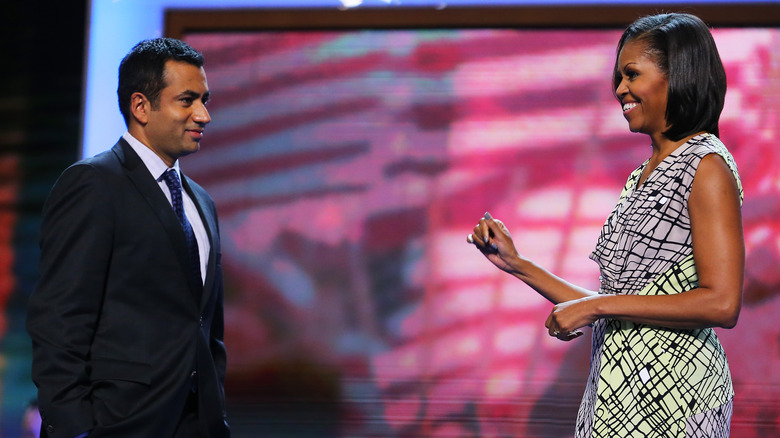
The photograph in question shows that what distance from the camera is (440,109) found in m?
3.33

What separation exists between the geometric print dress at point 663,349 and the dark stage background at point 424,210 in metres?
1.78

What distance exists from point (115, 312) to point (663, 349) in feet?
3.87

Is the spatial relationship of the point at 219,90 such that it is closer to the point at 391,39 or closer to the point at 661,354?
the point at 391,39

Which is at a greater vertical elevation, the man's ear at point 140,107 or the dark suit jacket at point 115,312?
the man's ear at point 140,107

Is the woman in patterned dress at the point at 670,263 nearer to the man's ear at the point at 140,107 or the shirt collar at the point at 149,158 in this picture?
the shirt collar at the point at 149,158

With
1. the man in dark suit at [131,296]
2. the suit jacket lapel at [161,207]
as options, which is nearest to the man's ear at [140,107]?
the man in dark suit at [131,296]

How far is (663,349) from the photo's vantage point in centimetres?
140

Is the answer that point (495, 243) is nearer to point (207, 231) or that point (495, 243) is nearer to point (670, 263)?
point (670, 263)

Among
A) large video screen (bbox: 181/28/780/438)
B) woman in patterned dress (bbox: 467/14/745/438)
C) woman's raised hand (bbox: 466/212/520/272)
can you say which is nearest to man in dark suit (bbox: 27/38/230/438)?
woman's raised hand (bbox: 466/212/520/272)

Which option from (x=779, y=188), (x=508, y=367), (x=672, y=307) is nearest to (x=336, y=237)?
(x=508, y=367)

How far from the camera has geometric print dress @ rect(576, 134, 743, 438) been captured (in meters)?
1.37

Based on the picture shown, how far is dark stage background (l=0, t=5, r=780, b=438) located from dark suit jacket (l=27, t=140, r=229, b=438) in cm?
157

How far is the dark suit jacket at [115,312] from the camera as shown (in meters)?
1.57

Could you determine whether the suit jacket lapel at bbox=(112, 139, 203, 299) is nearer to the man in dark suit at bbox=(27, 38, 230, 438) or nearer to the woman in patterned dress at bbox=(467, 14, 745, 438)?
the man in dark suit at bbox=(27, 38, 230, 438)
